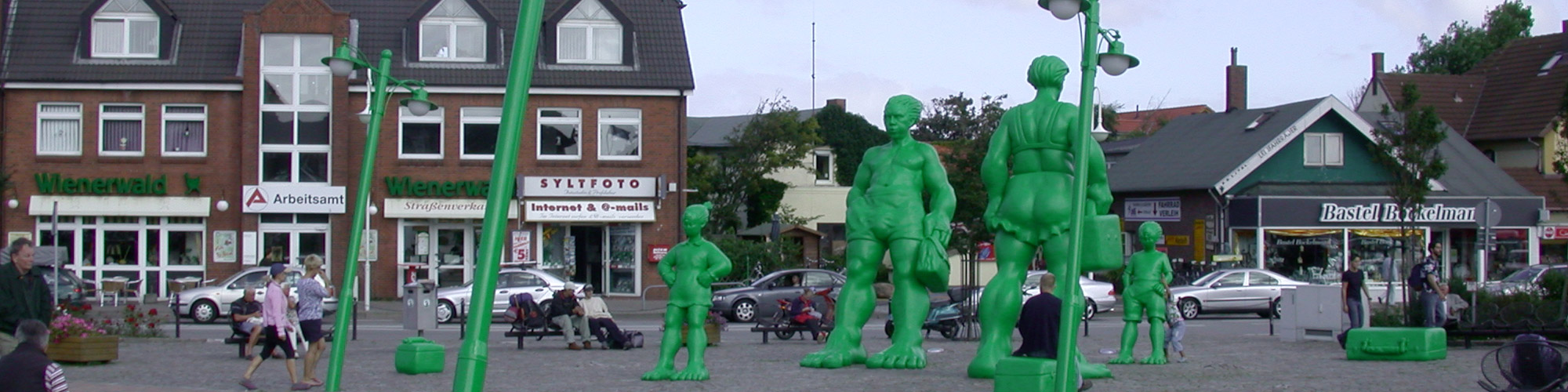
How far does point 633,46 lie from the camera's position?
36.3 m

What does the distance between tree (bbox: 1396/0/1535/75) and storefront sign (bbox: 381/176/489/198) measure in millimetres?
44754

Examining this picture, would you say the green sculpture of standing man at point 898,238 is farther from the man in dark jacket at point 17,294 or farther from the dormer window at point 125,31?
the dormer window at point 125,31

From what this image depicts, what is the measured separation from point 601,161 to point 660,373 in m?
22.7

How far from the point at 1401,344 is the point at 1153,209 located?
27955 mm

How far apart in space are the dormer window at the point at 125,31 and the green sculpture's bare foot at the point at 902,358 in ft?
87.7

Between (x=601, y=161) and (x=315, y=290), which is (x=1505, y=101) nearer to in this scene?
(x=601, y=161)

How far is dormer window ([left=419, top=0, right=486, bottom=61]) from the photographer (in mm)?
36250

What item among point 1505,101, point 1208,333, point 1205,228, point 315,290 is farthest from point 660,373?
point 1505,101

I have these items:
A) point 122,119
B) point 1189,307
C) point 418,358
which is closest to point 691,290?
point 418,358

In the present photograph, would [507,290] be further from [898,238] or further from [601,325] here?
[898,238]

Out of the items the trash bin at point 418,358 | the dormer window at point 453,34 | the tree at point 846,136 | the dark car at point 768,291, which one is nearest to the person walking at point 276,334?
the trash bin at point 418,358

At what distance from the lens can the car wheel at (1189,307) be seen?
31984mm

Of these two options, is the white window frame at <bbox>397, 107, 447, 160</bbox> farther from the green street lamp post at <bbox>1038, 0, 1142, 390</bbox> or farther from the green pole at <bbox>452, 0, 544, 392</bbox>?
the green pole at <bbox>452, 0, 544, 392</bbox>

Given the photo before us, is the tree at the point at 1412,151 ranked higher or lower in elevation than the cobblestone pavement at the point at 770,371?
higher
